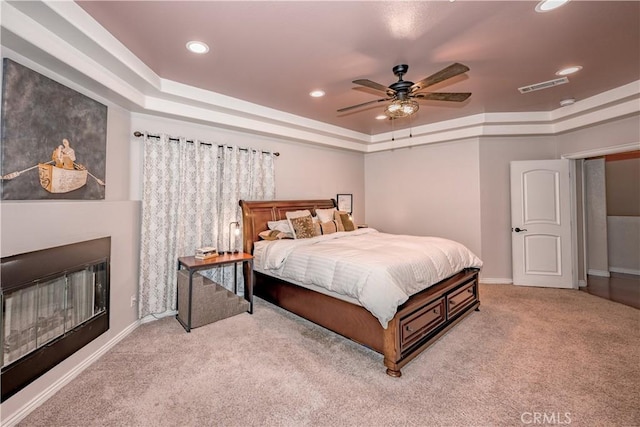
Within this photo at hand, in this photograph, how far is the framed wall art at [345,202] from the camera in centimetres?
581

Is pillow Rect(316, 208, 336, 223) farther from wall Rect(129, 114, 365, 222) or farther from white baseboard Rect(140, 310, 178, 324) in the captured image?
white baseboard Rect(140, 310, 178, 324)

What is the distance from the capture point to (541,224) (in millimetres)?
4555

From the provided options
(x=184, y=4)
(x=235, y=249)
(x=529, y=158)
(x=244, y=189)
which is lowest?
(x=235, y=249)

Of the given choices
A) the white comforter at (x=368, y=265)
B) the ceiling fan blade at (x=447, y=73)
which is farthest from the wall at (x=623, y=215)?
the ceiling fan blade at (x=447, y=73)

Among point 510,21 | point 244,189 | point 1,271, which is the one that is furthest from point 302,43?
point 1,271

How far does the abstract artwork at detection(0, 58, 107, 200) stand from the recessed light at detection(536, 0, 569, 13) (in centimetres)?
364

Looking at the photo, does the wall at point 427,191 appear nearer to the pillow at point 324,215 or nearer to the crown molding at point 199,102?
the crown molding at point 199,102

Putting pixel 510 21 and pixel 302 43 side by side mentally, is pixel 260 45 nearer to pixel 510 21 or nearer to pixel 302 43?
pixel 302 43

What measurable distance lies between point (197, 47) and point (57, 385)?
2.92m

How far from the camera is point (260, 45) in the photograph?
2424mm

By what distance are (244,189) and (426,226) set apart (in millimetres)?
3511

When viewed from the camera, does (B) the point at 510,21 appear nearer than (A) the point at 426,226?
Yes

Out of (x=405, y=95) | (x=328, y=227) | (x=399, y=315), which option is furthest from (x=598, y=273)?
(x=405, y=95)

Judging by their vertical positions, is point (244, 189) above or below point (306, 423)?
above
